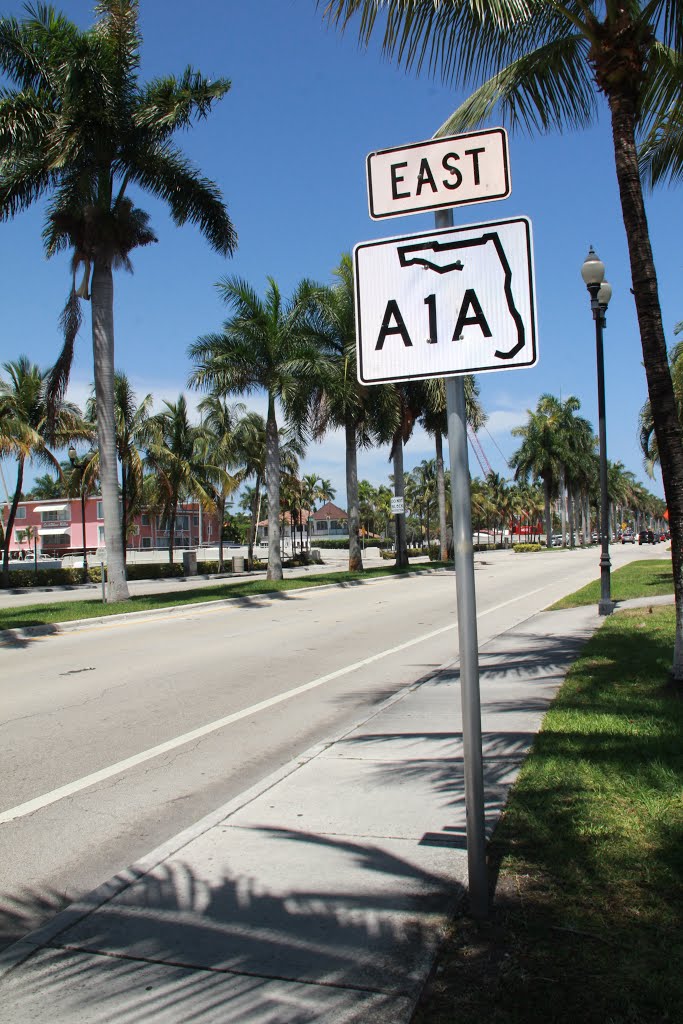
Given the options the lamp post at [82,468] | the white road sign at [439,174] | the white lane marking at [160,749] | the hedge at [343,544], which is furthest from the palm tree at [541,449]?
the white road sign at [439,174]

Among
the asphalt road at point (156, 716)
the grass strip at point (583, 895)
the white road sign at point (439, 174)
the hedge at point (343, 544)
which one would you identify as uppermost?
the white road sign at point (439, 174)

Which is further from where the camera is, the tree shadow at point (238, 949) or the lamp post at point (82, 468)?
the lamp post at point (82, 468)

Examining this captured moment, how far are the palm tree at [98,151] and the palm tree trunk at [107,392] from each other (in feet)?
0.08

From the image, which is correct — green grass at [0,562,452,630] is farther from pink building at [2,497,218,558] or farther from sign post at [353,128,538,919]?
pink building at [2,497,218,558]

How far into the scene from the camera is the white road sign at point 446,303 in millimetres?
3152

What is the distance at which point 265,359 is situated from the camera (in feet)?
94.3

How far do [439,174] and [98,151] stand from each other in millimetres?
19212

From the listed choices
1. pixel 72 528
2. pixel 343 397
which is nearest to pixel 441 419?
pixel 343 397

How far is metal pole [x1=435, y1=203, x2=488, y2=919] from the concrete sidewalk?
1.06ft

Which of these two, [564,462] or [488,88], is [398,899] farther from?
[564,462]

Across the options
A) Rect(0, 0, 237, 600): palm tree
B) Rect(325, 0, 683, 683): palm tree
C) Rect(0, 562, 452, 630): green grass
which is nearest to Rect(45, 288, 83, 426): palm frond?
Rect(0, 0, 237, 600): palm tree

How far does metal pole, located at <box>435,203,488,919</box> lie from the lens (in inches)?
129

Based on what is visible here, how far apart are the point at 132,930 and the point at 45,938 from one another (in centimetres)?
36

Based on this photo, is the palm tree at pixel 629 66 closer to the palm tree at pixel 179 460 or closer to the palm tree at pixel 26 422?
the palm tree at pixel 26 422
